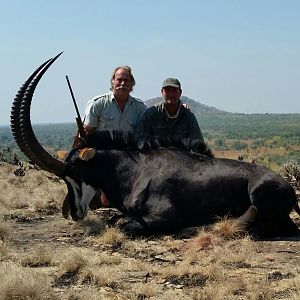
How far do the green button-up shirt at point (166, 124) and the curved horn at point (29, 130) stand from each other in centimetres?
156

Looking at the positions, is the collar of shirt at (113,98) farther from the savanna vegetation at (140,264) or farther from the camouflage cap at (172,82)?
the savanna vegetation at (140,264)

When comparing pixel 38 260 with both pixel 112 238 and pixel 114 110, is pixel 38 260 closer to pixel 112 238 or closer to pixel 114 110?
pixel 112 238

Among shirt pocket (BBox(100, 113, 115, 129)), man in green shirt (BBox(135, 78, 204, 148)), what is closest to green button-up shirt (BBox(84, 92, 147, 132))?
shirt pocket (BBox(100, 113, 115, 129))

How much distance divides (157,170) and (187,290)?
2.94m

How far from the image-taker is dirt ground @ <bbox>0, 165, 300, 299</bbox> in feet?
15.7

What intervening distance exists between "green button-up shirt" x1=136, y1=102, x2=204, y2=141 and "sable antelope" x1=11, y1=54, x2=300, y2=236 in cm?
64

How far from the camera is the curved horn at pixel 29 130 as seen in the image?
301 inches

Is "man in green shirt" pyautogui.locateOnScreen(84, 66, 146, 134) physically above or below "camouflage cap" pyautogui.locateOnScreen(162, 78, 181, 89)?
below

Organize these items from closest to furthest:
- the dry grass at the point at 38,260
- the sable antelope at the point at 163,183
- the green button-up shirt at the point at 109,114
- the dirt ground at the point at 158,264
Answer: the dirt ground at the point at 158,264, the dry grass at the point at 38,260, the sable antelope at the point at 163,183, the green button-up shirt at the point at 109,114

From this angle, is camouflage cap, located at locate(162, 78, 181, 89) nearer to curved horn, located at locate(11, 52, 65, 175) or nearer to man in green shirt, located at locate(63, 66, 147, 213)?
man in green shirt, located at locate(63, 66, 147, 213)

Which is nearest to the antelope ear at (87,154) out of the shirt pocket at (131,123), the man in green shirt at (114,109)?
the man in green shirt at (114,109)

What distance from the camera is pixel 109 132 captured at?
831 cm

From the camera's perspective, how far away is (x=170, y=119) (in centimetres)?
899

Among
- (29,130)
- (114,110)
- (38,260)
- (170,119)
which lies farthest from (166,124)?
(38,260)
